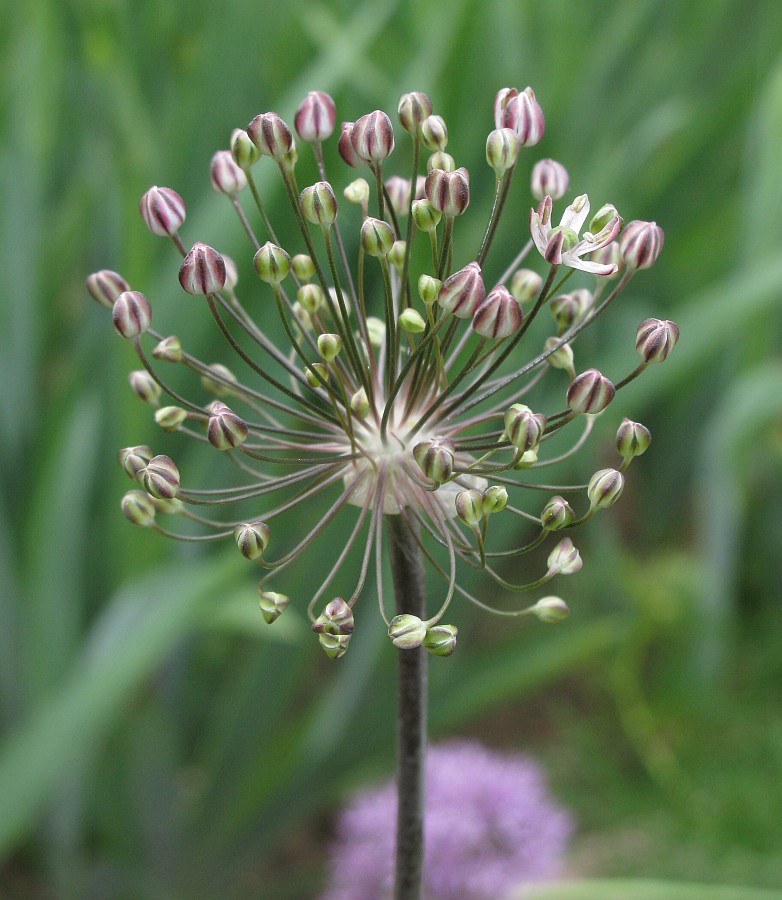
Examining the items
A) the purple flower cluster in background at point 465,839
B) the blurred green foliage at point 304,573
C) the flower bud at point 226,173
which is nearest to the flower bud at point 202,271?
the flower bud at point 226,173

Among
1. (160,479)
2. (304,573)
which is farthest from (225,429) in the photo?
(304,573)

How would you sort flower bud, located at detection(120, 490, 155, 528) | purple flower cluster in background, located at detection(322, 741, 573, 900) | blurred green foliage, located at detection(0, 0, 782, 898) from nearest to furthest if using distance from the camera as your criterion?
flower bud, located at detection(120, 490, 155, 528)
purple flower cluster in background, located at detection(322, 741, 573, 900)
blurred green foliage, located at detection(0, 0, 782, 898)

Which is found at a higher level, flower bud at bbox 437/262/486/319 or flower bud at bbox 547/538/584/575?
flower bud at bbox 437/262/486/319

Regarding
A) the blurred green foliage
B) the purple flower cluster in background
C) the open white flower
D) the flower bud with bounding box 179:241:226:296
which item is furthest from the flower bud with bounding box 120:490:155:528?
the purple flower cluster in background

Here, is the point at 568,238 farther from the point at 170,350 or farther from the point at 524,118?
the point at 170,350

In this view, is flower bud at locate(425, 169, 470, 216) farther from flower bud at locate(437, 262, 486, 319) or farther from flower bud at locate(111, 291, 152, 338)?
flower bud at locate(111, 291, 152, 338)

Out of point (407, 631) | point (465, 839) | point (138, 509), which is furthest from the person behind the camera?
point (465, 839)
